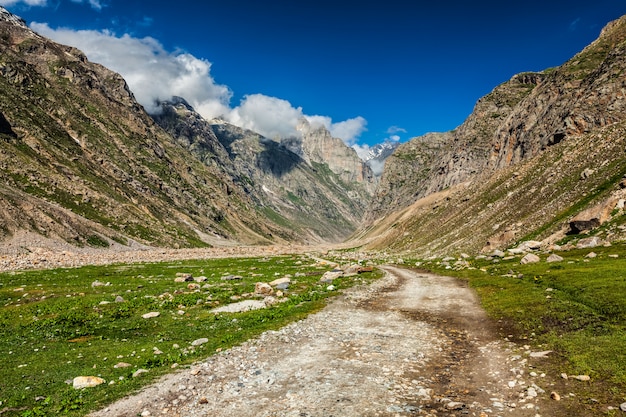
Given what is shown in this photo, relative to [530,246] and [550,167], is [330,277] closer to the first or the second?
[530,246]

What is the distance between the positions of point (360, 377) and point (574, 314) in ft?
46.9

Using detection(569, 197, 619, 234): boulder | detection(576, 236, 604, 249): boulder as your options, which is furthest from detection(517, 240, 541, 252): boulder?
detection(576, 236, 604, 249): boulder

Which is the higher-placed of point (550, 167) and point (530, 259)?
point (550, 167)

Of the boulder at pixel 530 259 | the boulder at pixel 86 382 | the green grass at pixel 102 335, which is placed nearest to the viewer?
the green grass at pixel 102 335

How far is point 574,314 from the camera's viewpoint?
2119 cm

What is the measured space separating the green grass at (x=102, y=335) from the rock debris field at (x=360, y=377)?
1936 mm

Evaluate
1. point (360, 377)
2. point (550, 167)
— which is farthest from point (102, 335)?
point (550, 167)

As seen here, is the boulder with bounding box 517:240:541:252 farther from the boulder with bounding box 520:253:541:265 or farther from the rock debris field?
the rock debris field

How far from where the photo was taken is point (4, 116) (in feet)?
593

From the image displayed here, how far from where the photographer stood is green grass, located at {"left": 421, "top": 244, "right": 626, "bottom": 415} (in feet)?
45.5

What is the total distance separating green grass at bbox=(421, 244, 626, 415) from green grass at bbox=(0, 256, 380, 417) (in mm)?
15193

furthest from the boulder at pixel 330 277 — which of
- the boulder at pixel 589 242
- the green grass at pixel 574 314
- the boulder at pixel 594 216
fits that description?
the boulder at pixel 594 216

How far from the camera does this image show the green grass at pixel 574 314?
45.5 ft

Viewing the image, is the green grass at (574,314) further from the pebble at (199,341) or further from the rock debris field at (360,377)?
the pebble at (199,341)
